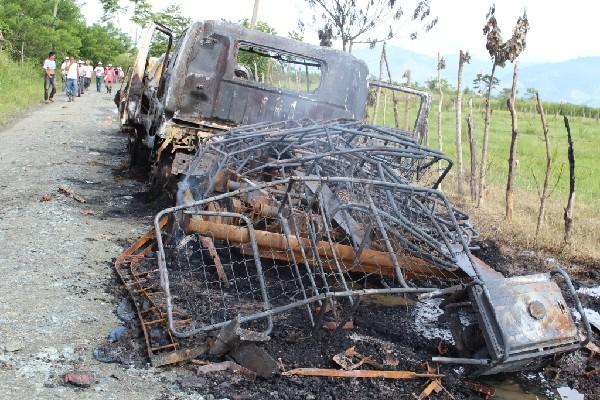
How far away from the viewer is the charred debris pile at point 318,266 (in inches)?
147

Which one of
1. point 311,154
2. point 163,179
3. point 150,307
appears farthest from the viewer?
point 163,179

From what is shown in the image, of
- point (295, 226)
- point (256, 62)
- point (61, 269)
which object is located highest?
point (256, 62)

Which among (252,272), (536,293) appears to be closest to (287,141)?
(252,272)

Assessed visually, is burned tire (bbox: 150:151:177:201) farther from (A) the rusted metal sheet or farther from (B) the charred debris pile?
(A) the rusted metal sheet

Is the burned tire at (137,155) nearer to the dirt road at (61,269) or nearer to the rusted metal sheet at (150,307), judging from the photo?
the dirt road at (61,269)

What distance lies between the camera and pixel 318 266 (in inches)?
177

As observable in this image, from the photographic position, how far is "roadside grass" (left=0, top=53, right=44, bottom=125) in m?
16.5

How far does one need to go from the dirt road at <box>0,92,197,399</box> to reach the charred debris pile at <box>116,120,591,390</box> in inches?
10.9

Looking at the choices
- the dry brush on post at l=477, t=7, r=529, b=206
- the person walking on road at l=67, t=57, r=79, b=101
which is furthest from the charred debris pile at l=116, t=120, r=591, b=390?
the person walking on road at l=67, t=57, r=79, b=101

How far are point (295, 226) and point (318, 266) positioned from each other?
1.08 feet

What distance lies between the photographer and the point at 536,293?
394 cm

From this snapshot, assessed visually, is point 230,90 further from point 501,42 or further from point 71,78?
point 71,78

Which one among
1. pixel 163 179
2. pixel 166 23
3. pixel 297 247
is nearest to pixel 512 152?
pixel 163 179

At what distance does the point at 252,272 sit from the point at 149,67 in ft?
18.1
